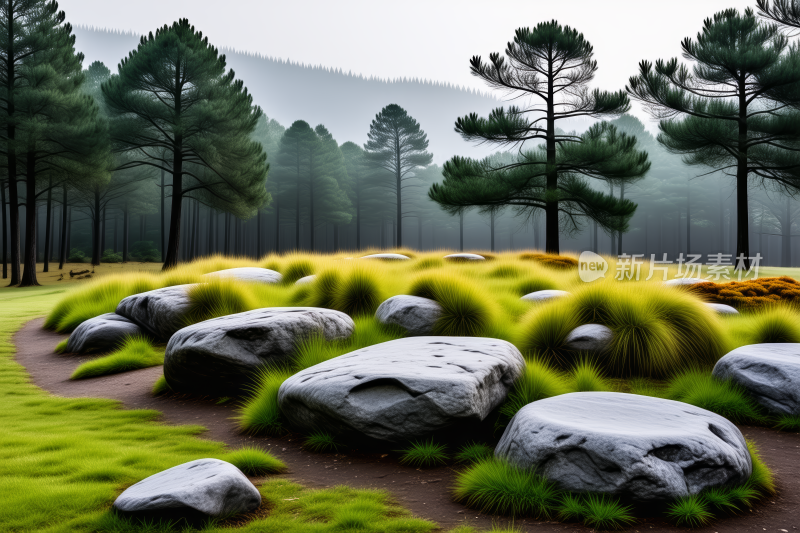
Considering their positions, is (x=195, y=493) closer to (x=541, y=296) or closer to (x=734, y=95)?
(x=541, y=296)

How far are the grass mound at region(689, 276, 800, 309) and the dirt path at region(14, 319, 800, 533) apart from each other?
189 inches

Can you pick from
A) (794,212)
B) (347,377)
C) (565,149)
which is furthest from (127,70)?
(794,212)

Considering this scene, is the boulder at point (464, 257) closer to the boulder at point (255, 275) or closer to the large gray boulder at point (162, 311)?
the boulder at point (255, 275)

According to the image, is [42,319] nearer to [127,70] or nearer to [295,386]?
[295,386]

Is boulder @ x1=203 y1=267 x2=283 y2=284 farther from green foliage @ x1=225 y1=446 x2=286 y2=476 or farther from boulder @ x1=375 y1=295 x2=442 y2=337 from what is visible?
green foliage @ x1=225 y1=446 x2=286 y2=476

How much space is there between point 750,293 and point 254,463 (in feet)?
26.3

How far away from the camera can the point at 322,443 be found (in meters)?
3.44

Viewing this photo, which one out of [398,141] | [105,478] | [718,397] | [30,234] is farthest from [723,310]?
[398,141]

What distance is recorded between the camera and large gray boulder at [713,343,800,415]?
12.9 ft

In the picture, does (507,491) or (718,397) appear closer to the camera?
(507,491)

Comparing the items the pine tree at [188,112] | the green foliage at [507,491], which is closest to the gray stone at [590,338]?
the green foliage at [507,491]

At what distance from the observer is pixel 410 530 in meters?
2.24

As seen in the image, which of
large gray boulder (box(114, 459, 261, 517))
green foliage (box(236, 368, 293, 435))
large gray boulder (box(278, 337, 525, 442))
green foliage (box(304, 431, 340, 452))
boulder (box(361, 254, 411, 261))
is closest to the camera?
large gray boulder (box(114, 459, 261, 517))

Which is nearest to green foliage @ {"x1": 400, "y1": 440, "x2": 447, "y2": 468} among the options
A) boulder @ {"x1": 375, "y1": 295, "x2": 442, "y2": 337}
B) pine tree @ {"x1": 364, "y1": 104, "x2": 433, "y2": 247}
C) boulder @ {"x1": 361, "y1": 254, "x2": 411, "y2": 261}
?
boulder @ {"x1": 375, "y1": 295, "x2": 442, "y2": 337}
